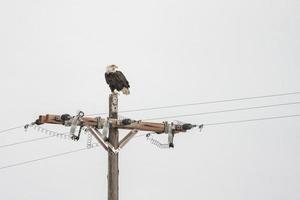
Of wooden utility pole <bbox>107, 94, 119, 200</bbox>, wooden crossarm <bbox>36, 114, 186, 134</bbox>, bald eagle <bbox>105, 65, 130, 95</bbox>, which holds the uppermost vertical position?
bald eagle <bbox>105, 65, 130, 95</bbox>

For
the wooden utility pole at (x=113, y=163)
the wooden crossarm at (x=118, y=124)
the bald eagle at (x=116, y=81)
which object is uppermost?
the bald eagle at (x=116, y=81)

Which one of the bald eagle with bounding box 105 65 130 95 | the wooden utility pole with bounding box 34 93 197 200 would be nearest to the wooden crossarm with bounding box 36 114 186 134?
the wooden utility pole with bounding box 34 93 197 200

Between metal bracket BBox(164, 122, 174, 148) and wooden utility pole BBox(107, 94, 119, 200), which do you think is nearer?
wooden utility pole BBox(107, 94, 119, 200)

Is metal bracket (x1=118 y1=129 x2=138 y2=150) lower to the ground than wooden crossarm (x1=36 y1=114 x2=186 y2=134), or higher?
lower

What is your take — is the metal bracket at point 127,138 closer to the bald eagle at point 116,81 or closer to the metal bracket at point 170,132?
the metal bracket at point 170,132

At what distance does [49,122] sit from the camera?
909cm

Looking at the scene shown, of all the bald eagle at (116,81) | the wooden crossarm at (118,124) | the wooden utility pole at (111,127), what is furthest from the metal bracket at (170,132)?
the bald eagle at (116,81)

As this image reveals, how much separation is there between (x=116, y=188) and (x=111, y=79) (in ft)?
8.10

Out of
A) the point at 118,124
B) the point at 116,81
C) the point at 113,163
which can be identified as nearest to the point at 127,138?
the point at 118,124

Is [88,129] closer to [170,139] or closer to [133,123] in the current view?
[133,123]

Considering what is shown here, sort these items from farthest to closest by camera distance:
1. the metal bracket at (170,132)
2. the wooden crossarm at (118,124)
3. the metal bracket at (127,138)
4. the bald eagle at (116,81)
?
the bald eagle at (116,81) → the metal bracket at (170,132) → the metal bracket at (127,138) → the wooden crossarm at (118,124)

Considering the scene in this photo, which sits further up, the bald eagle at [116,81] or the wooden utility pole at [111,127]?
the bald eagle at [116,81]

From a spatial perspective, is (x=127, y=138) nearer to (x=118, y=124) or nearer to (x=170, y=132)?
(x=118, y=124)

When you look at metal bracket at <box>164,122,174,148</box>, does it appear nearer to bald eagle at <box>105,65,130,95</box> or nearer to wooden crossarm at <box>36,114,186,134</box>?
wooden crossarm at <box>36,114,186,134</box>
